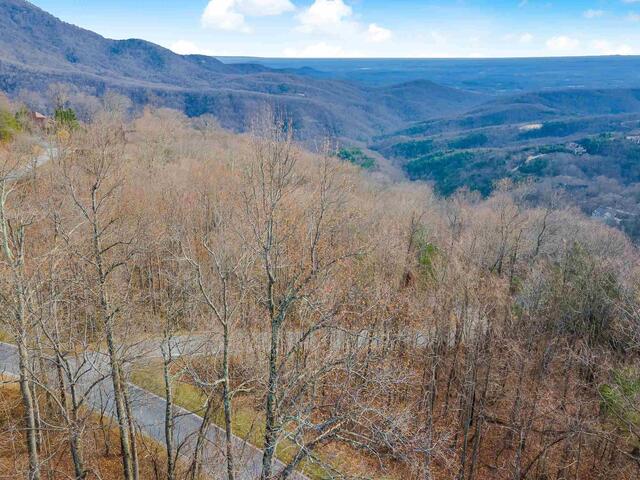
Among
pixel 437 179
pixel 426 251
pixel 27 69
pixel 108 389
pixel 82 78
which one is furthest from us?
pixel 82 78

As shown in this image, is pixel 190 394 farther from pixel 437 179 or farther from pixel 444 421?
pixel 437 179

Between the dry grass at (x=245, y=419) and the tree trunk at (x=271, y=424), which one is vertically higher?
the tree trunk at (x=271, y=424)

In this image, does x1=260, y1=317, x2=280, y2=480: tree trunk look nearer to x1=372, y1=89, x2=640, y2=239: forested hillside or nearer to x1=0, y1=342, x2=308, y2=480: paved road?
x1=0, y1=342, x2=308, y2=480: paved road

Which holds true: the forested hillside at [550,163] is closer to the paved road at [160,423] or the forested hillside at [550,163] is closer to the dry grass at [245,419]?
the dry grass at [245,419]

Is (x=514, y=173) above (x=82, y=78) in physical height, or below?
below

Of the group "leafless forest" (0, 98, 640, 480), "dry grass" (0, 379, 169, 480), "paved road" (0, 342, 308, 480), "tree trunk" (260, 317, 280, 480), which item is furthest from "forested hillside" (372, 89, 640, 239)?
"tree trunk" (260, 317, 280, 480)

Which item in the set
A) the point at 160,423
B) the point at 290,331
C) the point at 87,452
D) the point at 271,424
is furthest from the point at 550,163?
the point at 271,424

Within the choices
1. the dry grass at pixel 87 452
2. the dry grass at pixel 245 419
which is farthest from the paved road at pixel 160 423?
the dry grass at pixel 87 452

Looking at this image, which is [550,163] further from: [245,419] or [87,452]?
[87,452]

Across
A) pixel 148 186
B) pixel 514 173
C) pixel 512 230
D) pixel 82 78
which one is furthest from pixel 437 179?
pixel 82 78
